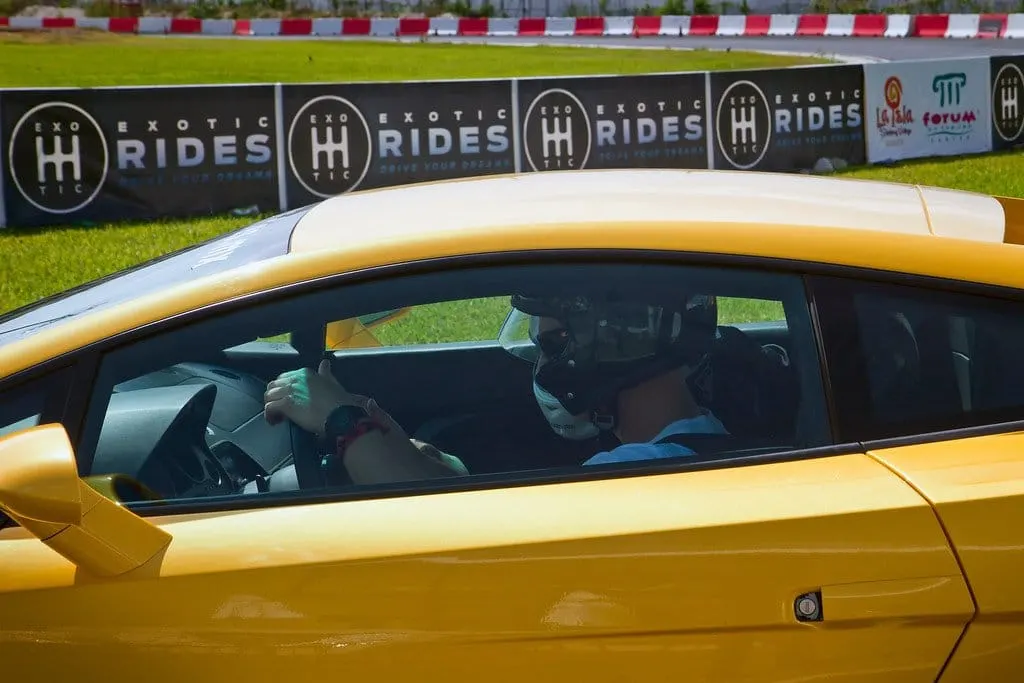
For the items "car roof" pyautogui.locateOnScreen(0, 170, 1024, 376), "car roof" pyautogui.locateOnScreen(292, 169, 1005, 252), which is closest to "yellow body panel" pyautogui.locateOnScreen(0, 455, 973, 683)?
"car roof" pyautogui.locateOnScreen(0, 170, 1024, 376)

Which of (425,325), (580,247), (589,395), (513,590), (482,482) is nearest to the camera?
(513,590)

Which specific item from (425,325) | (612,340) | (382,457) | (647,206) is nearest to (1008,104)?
(425,325)

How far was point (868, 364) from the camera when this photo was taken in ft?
6.81

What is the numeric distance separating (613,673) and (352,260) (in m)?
0.83

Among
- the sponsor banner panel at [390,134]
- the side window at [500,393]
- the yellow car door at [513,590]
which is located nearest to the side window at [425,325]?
the side window at [500,393]

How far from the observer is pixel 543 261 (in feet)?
7.00

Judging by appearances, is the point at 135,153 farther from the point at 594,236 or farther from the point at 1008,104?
the point at 1008,104

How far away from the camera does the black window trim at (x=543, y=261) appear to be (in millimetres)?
2029

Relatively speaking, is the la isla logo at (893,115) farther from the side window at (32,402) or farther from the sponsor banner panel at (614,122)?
the side window at (32,402)

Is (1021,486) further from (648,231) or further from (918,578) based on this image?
(648,231)

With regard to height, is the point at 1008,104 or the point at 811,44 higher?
the point at 811,44

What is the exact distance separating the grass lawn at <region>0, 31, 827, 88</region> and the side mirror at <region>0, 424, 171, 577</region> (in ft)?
67.9

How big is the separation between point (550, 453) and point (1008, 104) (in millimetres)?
14015

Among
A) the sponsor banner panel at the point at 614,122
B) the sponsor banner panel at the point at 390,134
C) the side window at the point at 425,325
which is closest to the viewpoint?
the side window at the point at 425,325
